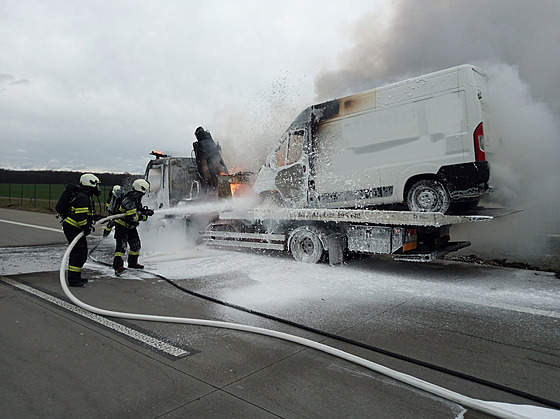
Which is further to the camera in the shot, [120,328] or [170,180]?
[170,180]

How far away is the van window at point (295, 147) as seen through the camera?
7.79 meters

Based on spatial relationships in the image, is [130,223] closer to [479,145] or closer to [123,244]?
[123,244]

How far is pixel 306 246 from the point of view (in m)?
7.86

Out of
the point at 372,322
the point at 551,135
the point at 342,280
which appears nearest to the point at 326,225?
the point at 342,280

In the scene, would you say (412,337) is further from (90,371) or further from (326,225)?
(326,225)

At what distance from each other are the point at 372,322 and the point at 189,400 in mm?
2338

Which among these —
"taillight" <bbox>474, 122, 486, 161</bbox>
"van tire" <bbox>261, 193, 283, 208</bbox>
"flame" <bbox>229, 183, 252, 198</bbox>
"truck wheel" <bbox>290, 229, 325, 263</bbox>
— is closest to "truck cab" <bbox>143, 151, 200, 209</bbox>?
"flame" <bbox>229, 183, 252, 198</bbox>

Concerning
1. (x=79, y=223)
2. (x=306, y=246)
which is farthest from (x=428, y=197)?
(x=79, y=223)

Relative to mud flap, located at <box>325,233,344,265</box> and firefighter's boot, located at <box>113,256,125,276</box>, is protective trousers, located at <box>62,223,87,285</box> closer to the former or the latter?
firefighter's boot, located at <box>113,256,125,276</box>

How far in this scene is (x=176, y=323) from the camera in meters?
4.53

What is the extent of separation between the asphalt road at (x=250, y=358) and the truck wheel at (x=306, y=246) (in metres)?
1.91

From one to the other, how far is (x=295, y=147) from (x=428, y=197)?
2.64 metres

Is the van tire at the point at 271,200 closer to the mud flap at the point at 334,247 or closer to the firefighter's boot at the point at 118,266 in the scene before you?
the mud flap at the point at 334,247

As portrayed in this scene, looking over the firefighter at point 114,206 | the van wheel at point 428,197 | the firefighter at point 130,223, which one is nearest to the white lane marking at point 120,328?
Result: the firefighter at point 130,223
